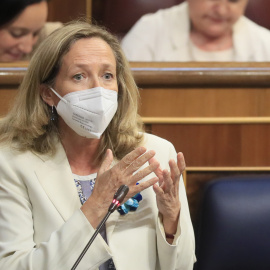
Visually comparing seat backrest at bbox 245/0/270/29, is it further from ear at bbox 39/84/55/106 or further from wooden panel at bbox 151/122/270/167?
ear at bbox 39/84/55/106

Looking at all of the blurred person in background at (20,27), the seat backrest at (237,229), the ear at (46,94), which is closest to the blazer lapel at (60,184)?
the ear at (46,94)

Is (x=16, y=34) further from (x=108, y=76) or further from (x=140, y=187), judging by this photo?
(x=140, y=187)

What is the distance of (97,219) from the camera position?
1.17m

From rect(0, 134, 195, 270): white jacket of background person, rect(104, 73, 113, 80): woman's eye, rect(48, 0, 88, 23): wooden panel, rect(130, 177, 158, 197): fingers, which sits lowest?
rect(0, 134, 195, 270): white jacket of background person

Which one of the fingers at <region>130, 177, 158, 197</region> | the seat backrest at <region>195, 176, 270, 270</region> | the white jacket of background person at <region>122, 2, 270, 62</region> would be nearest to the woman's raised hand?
the fingers at <region>130, 177, 158, 197</region>

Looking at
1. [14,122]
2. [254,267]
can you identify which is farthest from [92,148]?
[254,267]

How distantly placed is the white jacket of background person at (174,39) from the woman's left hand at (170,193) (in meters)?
0.60

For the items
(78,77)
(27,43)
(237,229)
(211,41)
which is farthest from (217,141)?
(27,43)

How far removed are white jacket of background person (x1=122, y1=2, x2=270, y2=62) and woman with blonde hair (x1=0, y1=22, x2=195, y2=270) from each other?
397mm

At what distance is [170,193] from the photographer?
1.20 meters

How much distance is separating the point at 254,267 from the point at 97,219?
0.45 metres

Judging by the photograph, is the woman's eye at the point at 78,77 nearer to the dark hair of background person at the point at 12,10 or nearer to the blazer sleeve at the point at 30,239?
the blazer sleeve at the point at 30,239

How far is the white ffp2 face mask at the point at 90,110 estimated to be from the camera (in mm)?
1236

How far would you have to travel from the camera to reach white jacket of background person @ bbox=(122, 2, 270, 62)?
1757 mm
